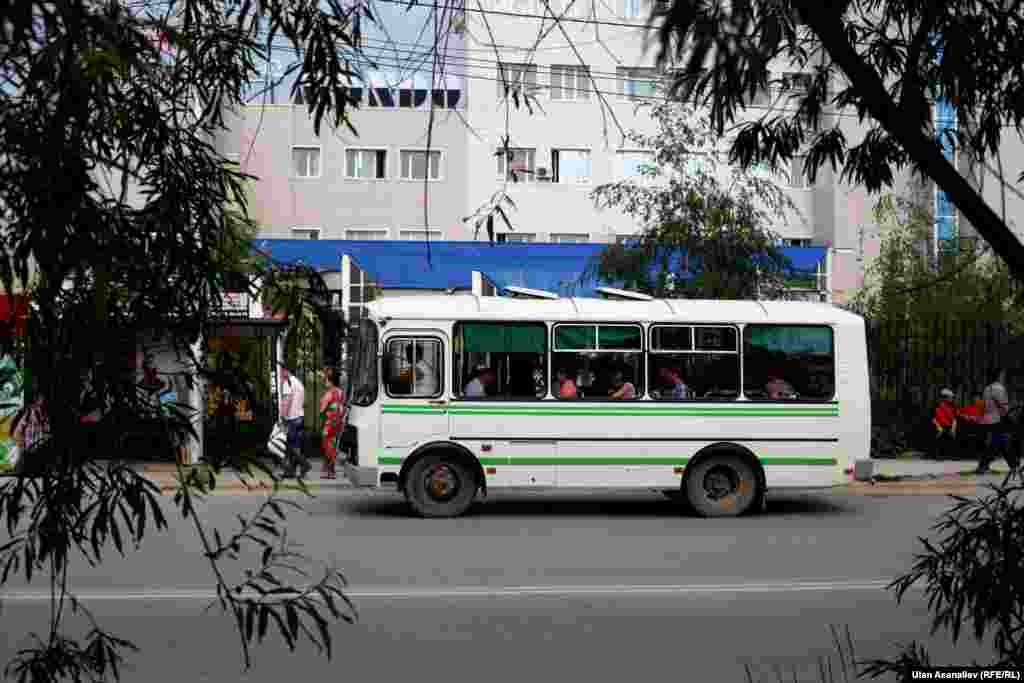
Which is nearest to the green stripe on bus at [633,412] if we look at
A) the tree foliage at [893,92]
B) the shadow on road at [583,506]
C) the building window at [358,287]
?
the shadow on road at [583,506]

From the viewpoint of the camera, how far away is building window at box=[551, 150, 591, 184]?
40.9 m

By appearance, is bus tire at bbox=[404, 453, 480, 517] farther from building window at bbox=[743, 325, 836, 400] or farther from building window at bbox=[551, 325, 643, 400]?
building window at bbox=[743, 325, 836, 400]

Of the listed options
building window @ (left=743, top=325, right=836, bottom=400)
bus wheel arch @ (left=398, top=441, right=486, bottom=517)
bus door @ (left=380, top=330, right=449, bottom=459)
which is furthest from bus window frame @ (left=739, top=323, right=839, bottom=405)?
bus door @ (left=380, top=330, right=449, bottom=459)

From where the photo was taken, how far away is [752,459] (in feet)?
50.9

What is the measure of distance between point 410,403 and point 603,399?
2355 millimetres

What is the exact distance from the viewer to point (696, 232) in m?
21.6

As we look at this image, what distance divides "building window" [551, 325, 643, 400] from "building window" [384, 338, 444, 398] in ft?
4.75

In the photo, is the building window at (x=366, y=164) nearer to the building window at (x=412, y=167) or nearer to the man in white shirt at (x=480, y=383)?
the building window at (x=412, y=167)

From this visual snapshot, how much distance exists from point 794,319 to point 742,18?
14174mm

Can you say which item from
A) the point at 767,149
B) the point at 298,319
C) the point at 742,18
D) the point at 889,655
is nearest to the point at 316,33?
the point at 298,319

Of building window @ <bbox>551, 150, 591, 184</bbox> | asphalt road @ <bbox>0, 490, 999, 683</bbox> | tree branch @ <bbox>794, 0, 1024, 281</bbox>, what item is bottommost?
asphalt road @ <bbox>0, 490, 999, 683</bbox>

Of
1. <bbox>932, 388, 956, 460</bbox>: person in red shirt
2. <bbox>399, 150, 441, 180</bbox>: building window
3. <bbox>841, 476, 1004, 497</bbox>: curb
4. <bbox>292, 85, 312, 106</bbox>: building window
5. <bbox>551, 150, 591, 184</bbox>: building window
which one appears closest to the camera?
<bbox>292, 85, 312, 106</bbox>: building window

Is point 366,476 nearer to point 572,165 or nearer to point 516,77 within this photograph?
point 516,77

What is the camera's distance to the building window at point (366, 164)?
41.6 m
